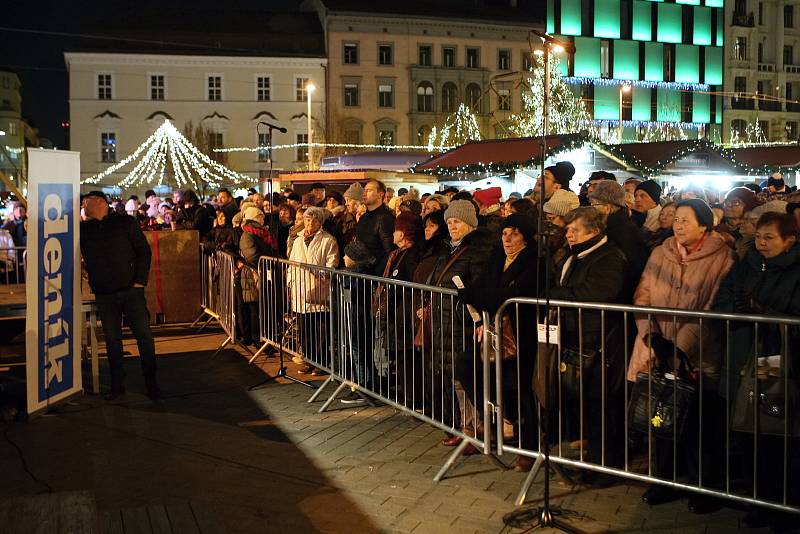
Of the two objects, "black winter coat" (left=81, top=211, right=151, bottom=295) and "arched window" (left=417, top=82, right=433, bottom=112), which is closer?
"black winter coat" (left=81, top=211, right=151, bottom=295)

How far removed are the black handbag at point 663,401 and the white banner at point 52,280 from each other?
507 cm

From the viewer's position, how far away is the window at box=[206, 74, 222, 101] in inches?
2517

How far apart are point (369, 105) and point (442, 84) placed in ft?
19.9

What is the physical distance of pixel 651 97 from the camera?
2741 inches

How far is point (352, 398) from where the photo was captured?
8.86 metres

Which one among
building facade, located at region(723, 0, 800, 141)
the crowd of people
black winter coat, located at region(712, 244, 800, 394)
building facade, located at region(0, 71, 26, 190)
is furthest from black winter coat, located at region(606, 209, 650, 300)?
building facade, located at region(0, 71, 26, 190)

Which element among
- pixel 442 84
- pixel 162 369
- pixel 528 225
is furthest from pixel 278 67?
pixel 528 225

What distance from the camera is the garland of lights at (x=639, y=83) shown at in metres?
66.8

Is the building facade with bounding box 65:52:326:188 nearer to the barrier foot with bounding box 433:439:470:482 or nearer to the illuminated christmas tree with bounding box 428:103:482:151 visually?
the illuminated christmas tree with bounding box 428:103:482:151

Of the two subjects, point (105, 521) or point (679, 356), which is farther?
point (679, 356)

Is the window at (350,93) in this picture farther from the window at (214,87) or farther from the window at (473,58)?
the window at (473,58)

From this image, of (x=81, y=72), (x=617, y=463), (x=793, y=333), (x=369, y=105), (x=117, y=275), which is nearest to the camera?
(x=793, y=333)

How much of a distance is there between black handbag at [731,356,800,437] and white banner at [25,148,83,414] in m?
5.68

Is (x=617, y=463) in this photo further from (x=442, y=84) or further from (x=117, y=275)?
(x=442, y=84)
